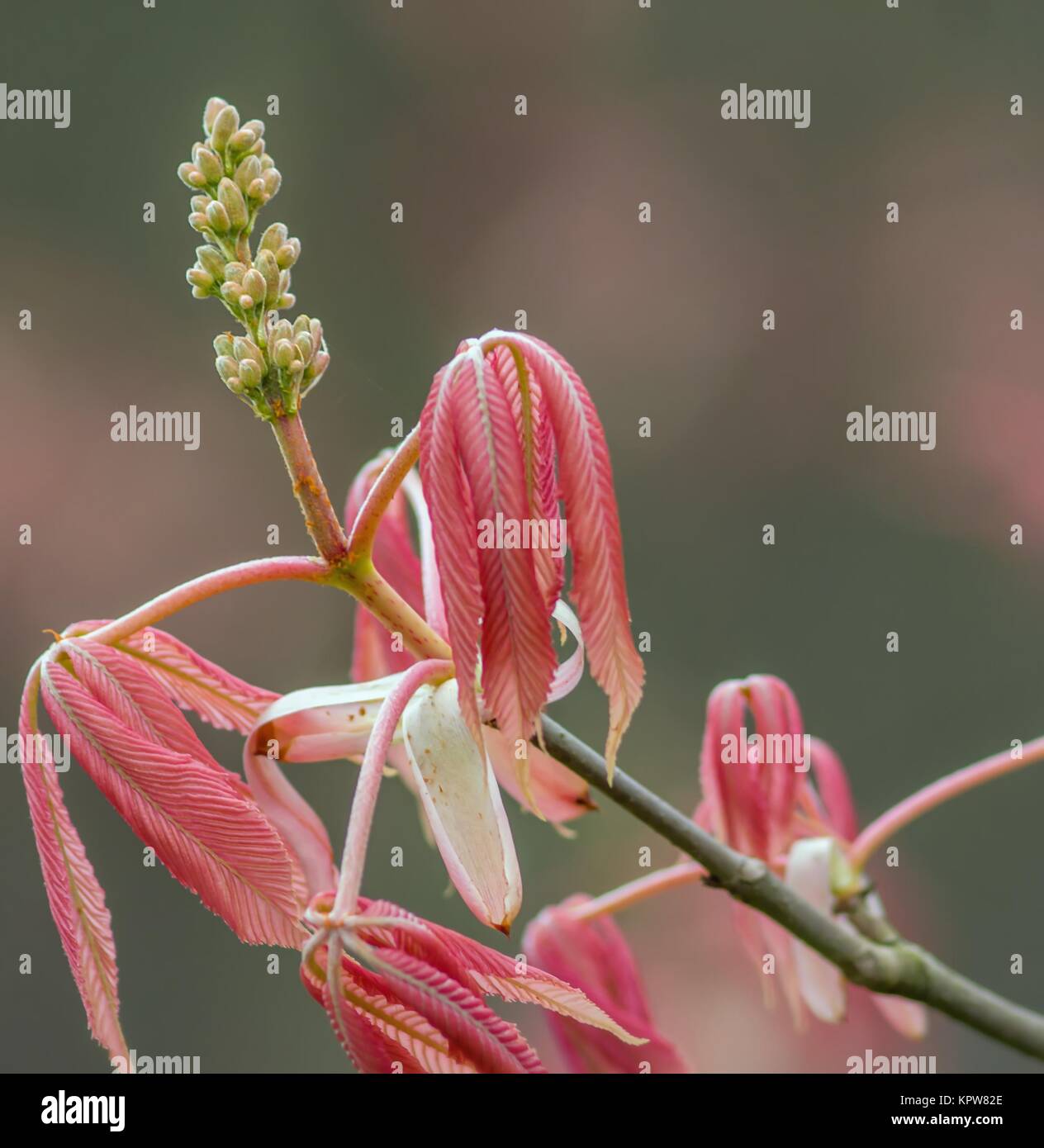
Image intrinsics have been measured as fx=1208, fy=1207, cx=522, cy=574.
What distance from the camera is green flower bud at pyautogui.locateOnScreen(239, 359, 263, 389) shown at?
1.12 feet

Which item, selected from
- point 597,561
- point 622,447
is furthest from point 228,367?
point 622,447

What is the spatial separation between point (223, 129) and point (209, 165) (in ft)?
0.04

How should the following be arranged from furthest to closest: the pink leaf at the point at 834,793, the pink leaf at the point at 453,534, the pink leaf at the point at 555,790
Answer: the pink leaf at the point at 834,793, the pink leaf at the point at 555,790, the pink leaf at the point at 453,534

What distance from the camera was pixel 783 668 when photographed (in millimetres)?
1436

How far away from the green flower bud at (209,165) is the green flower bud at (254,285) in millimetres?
35

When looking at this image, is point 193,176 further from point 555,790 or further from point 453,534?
point 555,790

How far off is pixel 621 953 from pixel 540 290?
1.04m

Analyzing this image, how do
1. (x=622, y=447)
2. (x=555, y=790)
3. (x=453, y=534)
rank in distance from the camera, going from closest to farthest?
1. (x=453, y=534)
2. (x=555, y=790)
3. (x=622, y=447)

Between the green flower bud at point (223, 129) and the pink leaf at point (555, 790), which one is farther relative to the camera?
the pink leaf at point (555, 790)

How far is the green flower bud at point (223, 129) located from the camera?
356 mm

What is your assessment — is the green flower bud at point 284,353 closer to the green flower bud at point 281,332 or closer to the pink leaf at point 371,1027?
the green flower bud at point 281,332

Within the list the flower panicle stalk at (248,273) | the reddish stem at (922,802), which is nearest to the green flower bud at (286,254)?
the flower panicle stalk at (248,273)

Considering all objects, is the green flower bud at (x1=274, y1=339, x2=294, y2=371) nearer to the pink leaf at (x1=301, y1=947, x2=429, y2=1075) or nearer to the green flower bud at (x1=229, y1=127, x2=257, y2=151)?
the green flower bud at (x1=229, y1=127, x2=257, y2=151)

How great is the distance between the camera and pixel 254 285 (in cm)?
34
